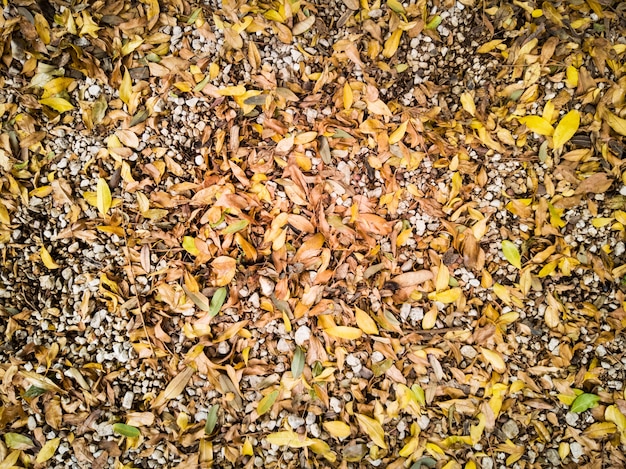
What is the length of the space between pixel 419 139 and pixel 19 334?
123 cm

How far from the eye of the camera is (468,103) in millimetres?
1288

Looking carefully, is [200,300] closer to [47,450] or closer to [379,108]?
[47,450]

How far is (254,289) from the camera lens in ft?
3.96

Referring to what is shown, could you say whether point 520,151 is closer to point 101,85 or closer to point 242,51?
point 242,51

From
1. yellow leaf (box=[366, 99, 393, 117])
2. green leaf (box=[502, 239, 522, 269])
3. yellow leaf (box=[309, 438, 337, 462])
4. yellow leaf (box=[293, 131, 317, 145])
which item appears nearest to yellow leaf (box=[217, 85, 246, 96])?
yellow leaf (box=[293, 131, 317, 145])

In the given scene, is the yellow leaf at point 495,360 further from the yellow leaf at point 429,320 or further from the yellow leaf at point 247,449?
the yellow leaf at point 247,449

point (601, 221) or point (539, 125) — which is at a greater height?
point (539, 125)

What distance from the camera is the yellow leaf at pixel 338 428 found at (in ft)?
3.76

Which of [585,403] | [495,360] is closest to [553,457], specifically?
[585,403]

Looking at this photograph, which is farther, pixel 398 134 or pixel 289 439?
pixel 398 134

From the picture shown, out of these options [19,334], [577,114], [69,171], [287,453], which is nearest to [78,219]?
[69,171]

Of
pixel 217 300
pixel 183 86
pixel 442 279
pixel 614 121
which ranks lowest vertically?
pixel 217 300

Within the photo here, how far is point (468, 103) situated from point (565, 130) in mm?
278

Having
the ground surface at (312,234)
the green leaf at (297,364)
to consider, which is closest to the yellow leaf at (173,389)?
the ground surface at (312,234)
